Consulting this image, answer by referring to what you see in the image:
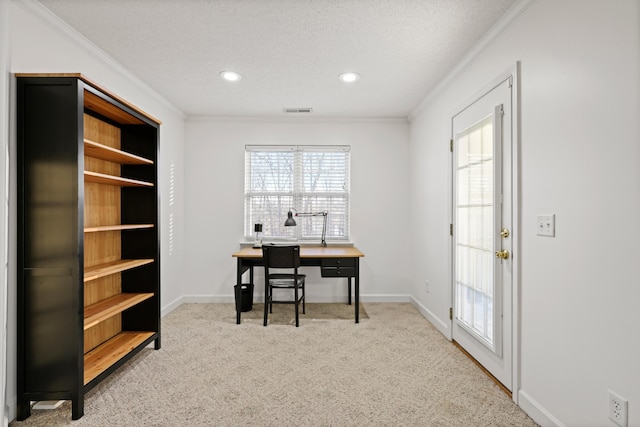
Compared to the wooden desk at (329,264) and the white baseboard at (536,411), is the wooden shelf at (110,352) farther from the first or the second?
the white baseboard at (536,411)

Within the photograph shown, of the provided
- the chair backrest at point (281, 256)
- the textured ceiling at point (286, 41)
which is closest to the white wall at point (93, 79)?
the textured ceiling at point (286, 41)

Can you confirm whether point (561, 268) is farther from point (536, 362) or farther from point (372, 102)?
point (372, 102)

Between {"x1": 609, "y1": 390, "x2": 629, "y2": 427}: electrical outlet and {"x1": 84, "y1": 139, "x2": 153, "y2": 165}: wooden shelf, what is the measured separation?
9.71ft

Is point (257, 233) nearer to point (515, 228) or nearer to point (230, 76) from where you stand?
point (230, 76)

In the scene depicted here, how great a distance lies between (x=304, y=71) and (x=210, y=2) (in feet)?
3.60

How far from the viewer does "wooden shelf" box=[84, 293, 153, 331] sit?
2.12 metres

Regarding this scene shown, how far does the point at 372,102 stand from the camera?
151 inches

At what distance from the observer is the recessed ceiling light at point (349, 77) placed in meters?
3.05

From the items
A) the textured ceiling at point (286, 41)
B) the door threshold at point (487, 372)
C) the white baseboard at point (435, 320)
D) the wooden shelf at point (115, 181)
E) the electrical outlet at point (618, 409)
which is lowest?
the door threshold at point (487, 372)

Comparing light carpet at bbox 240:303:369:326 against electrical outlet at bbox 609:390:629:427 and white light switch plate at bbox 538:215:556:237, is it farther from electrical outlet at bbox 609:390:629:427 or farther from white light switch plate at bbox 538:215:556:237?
electrical outlet at bbox 609:390:629:427

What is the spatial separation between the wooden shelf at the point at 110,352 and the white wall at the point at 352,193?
163cm

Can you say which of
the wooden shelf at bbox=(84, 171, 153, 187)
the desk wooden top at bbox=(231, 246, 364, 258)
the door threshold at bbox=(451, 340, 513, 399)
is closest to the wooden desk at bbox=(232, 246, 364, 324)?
the desk wooden top at bbox=(231, 246, 364, 258)

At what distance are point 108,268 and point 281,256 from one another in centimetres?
155

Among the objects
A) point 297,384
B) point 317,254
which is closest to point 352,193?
point 317,254
